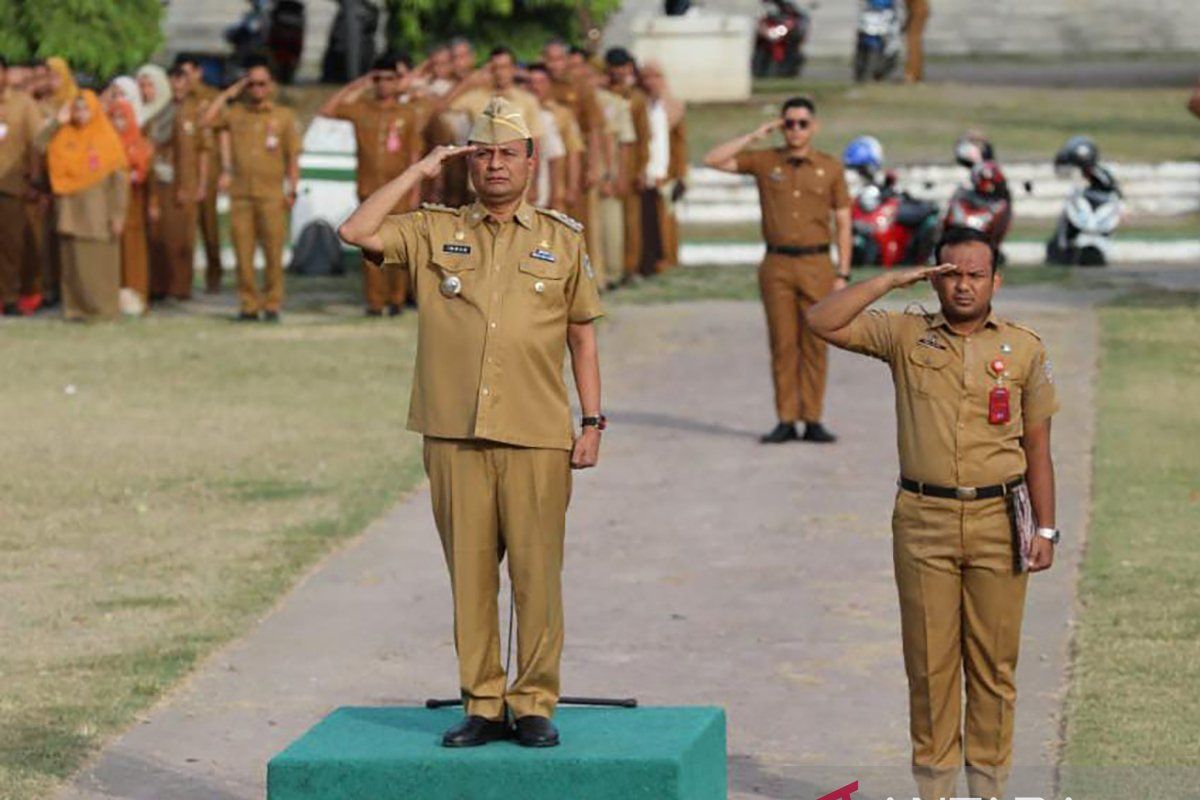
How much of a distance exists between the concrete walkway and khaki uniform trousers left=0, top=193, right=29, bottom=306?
7334mm

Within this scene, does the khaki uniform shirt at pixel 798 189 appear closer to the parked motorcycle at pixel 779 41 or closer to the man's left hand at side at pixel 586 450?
the man's left hand at side at pixel 586 450

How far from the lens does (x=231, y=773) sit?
30.3 ft

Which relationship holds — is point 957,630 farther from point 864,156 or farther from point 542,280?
point 864,156

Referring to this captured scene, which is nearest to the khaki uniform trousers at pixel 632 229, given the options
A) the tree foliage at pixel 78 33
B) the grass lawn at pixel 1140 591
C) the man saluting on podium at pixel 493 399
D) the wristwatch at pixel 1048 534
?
the grass lawn at pixel 1140 591

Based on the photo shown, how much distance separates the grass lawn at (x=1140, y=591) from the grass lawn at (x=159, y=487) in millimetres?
3340

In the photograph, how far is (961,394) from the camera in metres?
8.09

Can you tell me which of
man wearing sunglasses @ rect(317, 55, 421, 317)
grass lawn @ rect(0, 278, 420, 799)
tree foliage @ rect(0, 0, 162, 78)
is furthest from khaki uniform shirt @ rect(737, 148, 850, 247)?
tree foliage @ rect(0, 0, 162, 78)

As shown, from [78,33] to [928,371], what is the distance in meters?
22.1

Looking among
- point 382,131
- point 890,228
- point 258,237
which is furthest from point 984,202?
point 258,237

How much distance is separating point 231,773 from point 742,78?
28209 mm

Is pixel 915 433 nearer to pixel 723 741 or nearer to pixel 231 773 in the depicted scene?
pixel 723 741

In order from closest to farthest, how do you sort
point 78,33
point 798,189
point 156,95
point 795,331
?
point 798,189 < point 795,331 < point 156,95 < point 78,33

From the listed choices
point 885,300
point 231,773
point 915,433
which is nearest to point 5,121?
point 885,300

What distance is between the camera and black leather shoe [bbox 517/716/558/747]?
785 cm
